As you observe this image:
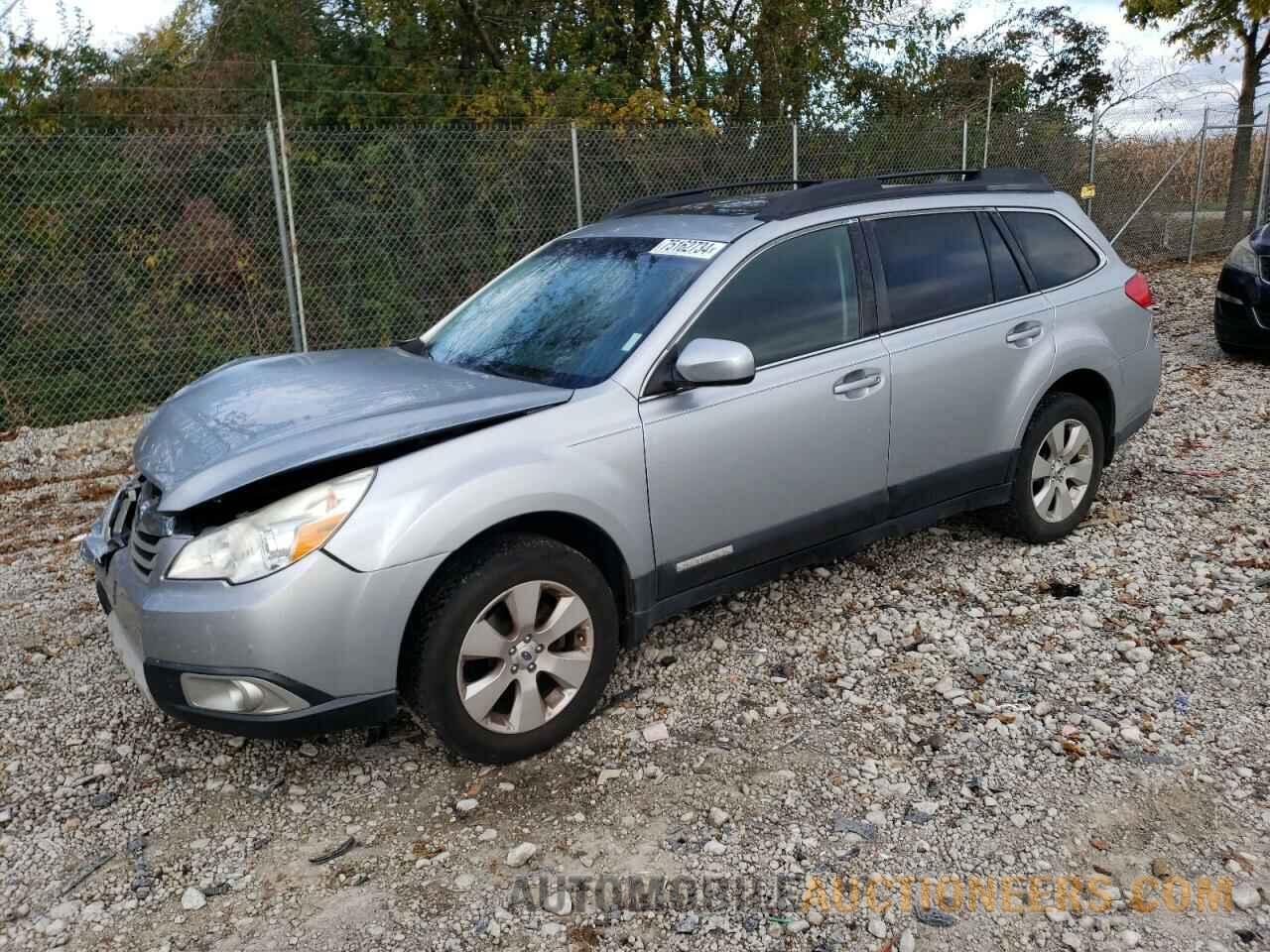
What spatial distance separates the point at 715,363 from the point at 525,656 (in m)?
1.16

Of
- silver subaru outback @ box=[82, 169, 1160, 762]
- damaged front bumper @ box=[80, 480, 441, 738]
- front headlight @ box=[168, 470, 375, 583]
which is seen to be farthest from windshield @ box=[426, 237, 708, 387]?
damaged front bumper @ box=[80, 480, 441, 738]

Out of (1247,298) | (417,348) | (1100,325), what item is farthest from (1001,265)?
(1247,298)

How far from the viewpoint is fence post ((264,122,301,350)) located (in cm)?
827

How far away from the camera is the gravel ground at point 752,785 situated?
2783mm

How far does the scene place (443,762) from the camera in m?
3.53

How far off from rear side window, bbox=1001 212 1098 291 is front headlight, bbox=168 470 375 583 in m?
3.40

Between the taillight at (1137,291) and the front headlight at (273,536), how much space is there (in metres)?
4.03

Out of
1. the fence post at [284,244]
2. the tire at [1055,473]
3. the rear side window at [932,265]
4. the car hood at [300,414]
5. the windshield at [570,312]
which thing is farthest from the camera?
the fence post at [284,244]

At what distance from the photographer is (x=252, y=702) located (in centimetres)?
302

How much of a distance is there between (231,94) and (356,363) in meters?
9.01

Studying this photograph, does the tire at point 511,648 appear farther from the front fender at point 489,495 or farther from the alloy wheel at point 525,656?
the front fender at point 489,495

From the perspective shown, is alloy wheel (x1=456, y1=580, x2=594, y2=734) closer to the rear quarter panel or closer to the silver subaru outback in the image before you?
the silver subaru outback

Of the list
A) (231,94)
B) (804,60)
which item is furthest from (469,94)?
(804,60)

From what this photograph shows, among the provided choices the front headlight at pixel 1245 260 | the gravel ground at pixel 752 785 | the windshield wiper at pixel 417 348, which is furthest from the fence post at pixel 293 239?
the front headlight at pixel 1245 260
